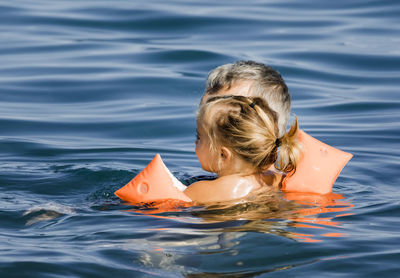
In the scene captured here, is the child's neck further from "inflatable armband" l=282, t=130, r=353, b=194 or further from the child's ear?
"inflatable armband" l=282, t=130, r=353, b=194

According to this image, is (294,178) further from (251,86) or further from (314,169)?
(251,86)

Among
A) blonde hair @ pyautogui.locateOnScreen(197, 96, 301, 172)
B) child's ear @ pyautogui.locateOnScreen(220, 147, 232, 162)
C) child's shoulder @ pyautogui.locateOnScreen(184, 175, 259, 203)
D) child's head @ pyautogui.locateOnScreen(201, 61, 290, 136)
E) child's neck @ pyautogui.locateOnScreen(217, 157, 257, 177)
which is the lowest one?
child's shoulder @ pyautogui.locateOnScreen(184, 175, 259, 203)

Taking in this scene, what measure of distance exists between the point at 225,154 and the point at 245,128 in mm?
269

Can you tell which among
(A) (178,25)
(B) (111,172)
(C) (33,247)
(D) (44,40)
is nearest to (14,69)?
(D) (44,40)

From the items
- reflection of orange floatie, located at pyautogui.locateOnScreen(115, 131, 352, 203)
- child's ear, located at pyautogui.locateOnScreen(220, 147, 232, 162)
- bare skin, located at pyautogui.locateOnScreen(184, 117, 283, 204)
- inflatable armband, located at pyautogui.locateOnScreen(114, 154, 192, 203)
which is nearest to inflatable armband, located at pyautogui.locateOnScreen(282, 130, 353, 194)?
reflection of orange floatie, located at pyautogui.locateOnScreen(115, 131, 352, 203)

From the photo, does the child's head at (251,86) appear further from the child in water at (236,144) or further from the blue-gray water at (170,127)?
the blue-gray water at (170,127)

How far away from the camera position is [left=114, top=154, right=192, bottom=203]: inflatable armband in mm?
4844

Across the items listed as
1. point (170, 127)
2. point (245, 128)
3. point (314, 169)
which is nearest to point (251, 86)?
point (314, 169)

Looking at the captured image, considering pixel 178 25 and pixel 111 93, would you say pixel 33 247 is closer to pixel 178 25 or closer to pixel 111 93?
pixel 111 93

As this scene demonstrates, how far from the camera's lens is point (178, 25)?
1329 centimetres

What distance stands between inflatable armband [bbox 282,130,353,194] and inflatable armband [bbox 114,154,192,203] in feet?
2.68

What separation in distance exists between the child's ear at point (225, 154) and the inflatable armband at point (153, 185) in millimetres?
374

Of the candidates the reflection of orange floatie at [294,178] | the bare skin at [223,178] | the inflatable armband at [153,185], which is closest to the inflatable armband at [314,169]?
the reflection of orange floatie at [294,178]

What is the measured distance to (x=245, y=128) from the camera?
4.54 meters
